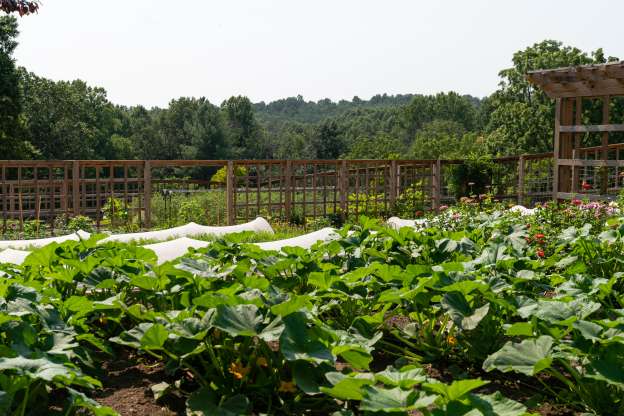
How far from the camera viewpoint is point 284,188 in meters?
12.6

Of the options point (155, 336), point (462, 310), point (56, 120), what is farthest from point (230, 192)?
point (56, 120)

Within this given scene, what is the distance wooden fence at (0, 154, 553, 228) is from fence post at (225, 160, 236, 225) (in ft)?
0.05

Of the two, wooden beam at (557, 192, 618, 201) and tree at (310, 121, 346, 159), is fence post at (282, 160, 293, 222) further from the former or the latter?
tree at (310, 121, 346, 159)

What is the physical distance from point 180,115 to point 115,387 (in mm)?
55949

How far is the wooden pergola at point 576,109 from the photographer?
11.5 meters

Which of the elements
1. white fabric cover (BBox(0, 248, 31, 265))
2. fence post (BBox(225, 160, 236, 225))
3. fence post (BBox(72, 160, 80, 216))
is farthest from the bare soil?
fence post (BBox(225, 160, 236, 225))

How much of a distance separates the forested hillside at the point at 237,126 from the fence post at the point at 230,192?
5.65 m

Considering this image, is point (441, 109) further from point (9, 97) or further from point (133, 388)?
point (133, 388)

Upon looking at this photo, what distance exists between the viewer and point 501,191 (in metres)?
15.0

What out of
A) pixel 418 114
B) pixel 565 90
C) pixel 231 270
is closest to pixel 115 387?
pixel 231 270

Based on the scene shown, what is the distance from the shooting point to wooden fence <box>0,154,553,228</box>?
1112cm

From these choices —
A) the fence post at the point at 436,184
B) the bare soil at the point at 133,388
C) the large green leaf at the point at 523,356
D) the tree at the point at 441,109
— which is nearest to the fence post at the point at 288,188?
the fence post at the point at 436,184

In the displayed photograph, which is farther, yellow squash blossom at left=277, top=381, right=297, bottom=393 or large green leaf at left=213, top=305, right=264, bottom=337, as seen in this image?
yellow squash blossom at left=277, top=381, right=297, bottom=393

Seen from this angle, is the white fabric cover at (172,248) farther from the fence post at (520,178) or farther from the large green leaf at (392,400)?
the fence post at (520,178)
